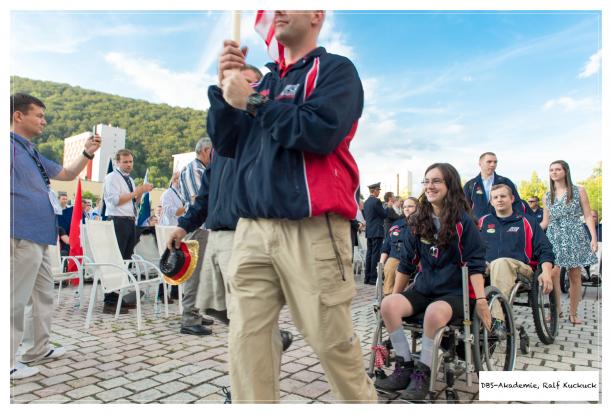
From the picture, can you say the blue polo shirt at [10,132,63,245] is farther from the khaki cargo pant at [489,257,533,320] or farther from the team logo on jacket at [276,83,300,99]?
the khaki cargo pant at [489,257,533,320]

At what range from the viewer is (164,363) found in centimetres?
367

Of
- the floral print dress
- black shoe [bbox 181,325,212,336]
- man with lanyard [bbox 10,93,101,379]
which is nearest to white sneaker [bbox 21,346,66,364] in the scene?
man with lanyard [bbox 10,93,101,379]

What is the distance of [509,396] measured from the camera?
9.01 feet

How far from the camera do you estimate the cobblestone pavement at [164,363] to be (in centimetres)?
299

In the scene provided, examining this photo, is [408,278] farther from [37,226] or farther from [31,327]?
[31,327]

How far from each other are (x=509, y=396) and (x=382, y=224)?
6915mm

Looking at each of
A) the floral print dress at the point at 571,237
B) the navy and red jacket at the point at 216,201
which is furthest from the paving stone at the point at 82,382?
the floral print dress at the point at 571,237

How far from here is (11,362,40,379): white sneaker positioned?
128 inches

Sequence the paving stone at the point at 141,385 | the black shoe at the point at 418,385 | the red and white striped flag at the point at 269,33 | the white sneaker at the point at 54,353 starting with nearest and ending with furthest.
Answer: the red and white striped flag at the point at 269,33 → the black shoe at the point at 418,385 → the paving stone at the point at 141,385 → the white sneaker at the point at 54,353

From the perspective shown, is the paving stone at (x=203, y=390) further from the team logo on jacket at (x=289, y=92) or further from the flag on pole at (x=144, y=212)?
the flag on pole at (x=144, y=212)

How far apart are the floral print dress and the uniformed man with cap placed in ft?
12.6

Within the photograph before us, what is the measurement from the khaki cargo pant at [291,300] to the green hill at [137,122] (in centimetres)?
1755

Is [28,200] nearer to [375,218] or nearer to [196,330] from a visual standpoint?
[196,330]
